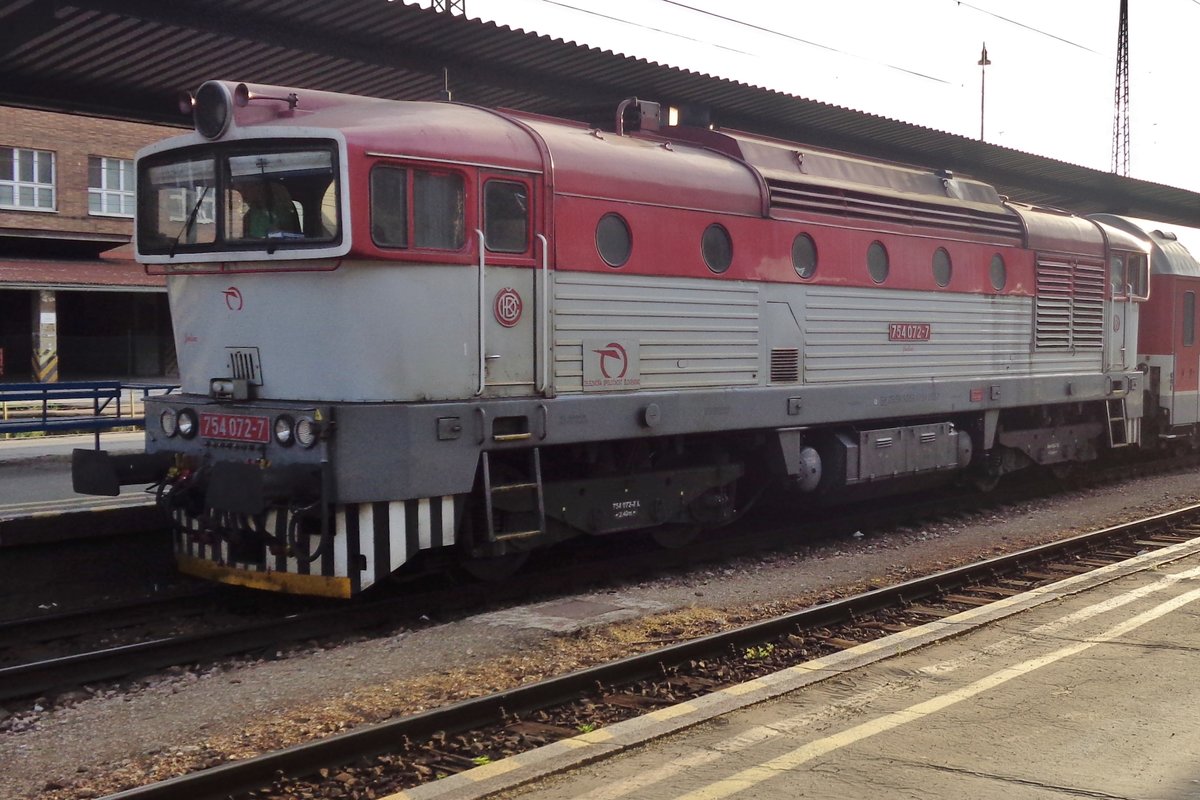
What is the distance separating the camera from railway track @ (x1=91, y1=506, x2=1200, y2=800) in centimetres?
553

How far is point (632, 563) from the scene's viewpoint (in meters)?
10.7

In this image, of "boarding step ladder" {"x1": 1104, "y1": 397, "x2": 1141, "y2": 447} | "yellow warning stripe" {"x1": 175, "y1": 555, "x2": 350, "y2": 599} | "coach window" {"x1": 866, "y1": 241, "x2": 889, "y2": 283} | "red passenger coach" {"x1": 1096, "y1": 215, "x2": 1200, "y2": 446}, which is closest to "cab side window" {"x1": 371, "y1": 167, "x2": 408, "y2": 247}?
"yellow warning stripe" {"x1": 175, "y1": 555, "x2": 350, "y2": 599}

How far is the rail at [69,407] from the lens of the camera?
50.7 feet

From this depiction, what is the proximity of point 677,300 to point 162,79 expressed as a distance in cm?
738

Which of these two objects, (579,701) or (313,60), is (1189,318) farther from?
(579,701)

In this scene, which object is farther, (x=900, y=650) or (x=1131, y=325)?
(x=1131, y=325)

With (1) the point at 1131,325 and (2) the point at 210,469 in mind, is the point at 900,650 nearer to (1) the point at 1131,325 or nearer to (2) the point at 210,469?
(2) the point at 210,469

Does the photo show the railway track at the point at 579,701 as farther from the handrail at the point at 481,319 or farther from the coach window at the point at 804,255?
the coach window at the point at 804,255

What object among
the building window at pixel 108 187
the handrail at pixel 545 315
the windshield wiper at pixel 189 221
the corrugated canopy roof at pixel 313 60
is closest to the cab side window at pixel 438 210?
the handrail at pixel 545 315

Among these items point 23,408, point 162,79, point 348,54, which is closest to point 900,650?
point 348,54

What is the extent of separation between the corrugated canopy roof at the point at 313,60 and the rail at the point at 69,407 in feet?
11.8

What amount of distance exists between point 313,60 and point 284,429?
275 inches

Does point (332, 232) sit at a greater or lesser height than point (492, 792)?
greater

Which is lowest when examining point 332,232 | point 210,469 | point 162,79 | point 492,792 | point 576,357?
point 492,792
